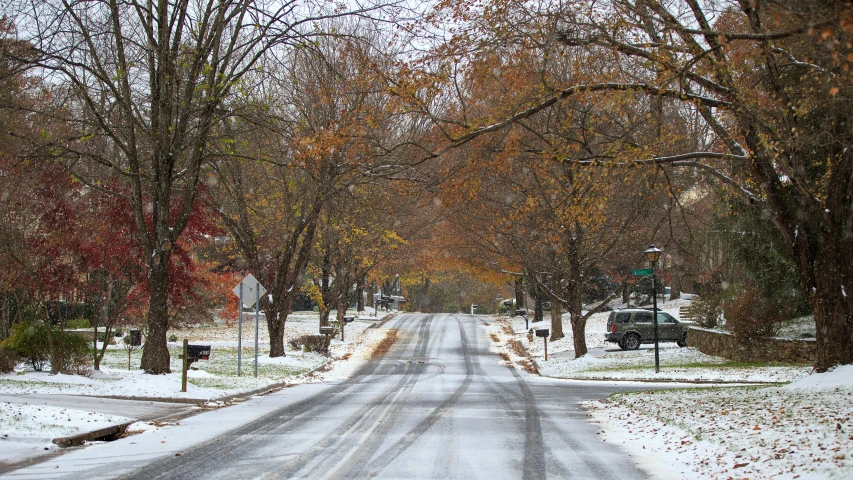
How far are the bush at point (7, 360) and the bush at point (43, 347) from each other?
10 cm

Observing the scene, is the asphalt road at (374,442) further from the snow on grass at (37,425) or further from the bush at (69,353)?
the bush at (69,353)

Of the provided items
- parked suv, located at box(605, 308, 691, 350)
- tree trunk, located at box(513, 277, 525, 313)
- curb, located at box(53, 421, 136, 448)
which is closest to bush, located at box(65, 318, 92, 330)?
parked suv, located at box(605, 308, 691, 350)

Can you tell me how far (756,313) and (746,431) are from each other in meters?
16.7

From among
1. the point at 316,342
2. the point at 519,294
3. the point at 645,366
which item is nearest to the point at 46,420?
the point at 645,366

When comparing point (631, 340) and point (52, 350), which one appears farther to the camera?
point (631, 340)

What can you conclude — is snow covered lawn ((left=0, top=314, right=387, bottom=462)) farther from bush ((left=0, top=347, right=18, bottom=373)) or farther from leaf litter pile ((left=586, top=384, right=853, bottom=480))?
leaf litter pile ((left=586, top=384, right=853, bottom=480))

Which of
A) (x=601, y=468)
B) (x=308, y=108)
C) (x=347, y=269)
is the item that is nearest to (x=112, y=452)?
(x=601, y=468)

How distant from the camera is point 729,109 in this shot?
1238 cm

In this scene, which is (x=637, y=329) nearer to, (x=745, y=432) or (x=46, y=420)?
(x=745, y=432)

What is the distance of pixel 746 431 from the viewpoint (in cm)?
985

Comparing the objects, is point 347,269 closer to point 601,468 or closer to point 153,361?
point 153,361

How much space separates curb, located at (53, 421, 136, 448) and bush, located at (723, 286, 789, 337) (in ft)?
64.3

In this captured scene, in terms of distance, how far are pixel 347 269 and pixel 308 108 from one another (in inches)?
791

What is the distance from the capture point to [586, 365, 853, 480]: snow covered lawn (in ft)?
26.5
